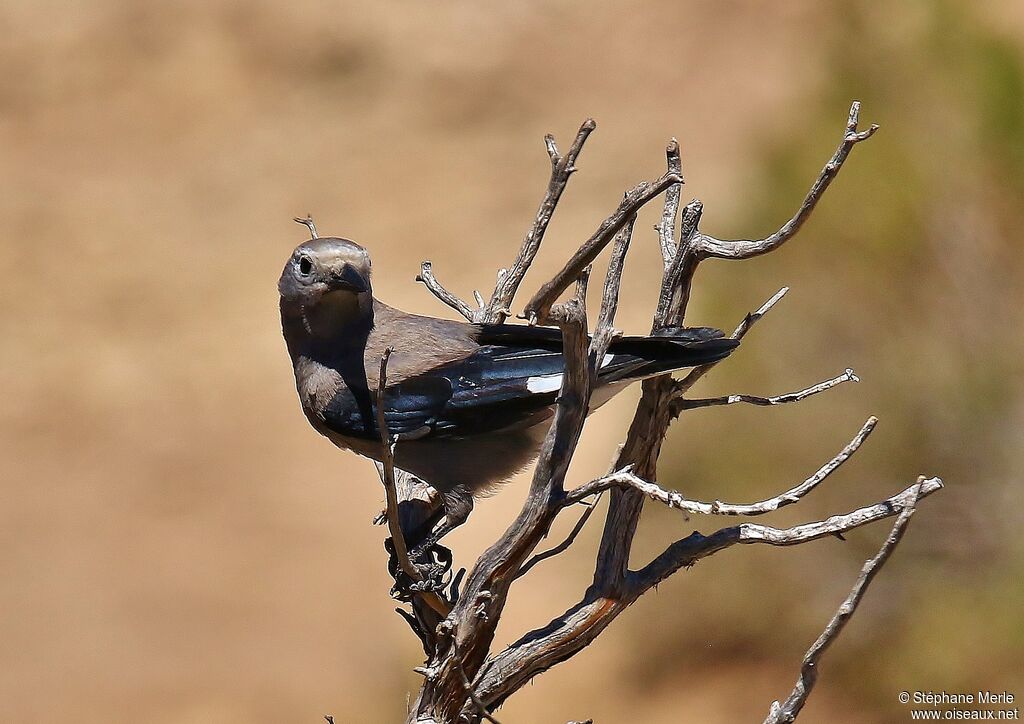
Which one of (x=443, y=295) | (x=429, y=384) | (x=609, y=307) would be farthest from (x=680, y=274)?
(x=443, y=295)

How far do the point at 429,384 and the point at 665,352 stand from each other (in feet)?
3.07

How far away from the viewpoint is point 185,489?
13.5 m

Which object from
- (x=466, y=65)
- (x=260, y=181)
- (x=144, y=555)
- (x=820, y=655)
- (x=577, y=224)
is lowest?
(x=820, y=655)

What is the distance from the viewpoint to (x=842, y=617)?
289 cm

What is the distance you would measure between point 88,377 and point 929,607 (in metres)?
10.7

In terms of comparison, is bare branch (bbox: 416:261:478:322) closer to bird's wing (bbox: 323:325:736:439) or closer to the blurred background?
bird's wing (bbox: 323:325:736:439)

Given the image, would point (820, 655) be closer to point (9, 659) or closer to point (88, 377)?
point (9, 659)

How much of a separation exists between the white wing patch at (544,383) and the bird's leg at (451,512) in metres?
0.44

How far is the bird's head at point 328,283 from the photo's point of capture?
438cm

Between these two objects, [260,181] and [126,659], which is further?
[260,181]

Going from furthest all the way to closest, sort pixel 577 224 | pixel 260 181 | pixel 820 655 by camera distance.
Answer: pixel 260 181
pixel 577 224
pixel 820 655

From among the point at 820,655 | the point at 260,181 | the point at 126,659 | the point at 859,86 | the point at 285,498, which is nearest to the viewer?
the point at 820,655

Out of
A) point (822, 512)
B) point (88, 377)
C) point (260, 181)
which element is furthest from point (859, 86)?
point (260, 181)

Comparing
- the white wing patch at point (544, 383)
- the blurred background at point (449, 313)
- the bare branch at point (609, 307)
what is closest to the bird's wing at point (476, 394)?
the white wing patch at point (544, 383)
